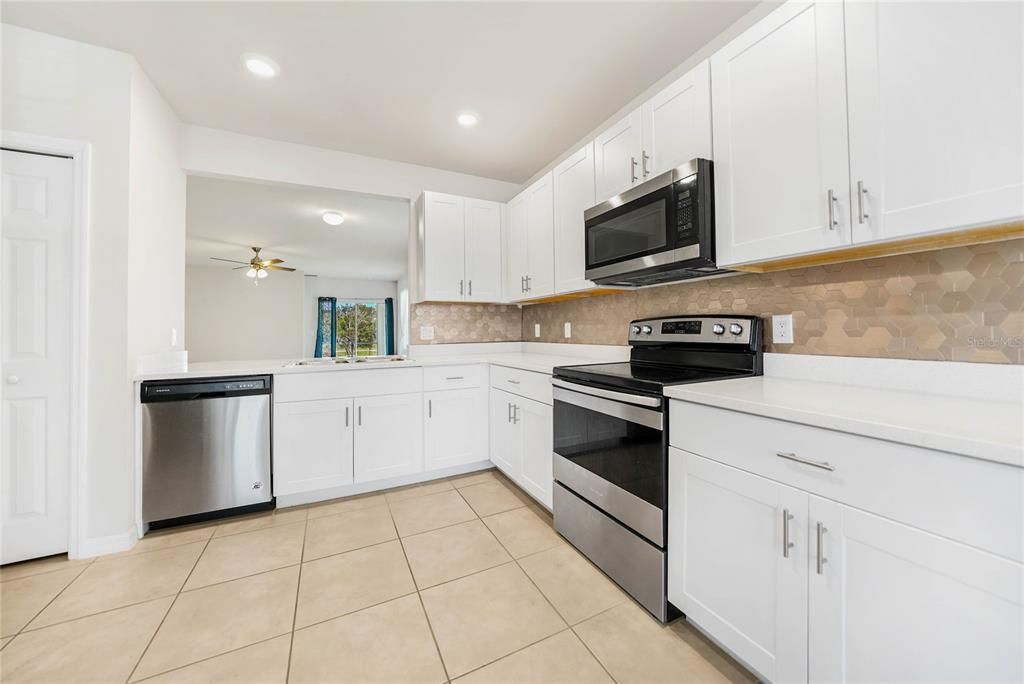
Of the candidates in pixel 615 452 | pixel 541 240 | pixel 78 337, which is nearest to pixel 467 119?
pixel 541 240

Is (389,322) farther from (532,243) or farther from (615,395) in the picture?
(615,395)

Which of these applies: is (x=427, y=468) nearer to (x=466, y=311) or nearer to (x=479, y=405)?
(x=479, y=405)

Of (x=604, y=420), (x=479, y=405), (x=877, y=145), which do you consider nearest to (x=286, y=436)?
(x=479, y=405)

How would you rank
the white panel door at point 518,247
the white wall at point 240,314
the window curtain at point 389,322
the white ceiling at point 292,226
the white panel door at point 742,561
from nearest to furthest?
the white panel door at point 742,561, the white panel door at point 518,247, the white ceiling at point 292,226, the white wall at point 240,314, the window curtain at point 389,322

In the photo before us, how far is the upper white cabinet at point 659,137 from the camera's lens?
5.28 ft

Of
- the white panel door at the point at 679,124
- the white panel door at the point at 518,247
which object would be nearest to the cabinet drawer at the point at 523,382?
the white panel door at the point at 518,247

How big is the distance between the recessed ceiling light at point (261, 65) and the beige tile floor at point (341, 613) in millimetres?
2515

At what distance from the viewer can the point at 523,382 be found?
246 cm

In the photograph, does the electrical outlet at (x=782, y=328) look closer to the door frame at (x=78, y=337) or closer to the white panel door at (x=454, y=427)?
the white panel door at (x=454, y=427)

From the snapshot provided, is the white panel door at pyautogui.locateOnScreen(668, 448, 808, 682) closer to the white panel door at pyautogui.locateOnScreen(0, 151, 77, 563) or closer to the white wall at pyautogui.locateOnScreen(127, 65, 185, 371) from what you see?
the white wall at pyautogui.locateOnScreen(127, 65, 185, 371)

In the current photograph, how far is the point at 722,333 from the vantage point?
1764 mm

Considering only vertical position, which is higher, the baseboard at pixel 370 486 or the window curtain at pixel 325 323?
the window curtain at pixel 325 323

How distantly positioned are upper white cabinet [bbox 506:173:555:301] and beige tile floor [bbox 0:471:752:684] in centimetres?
160

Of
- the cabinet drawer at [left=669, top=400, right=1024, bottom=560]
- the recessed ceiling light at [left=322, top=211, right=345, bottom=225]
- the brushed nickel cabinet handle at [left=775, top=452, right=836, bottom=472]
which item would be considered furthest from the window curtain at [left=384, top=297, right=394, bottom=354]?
the brushed nickel cabinet handle at [left=775, top=452, right=836, bottom=472]
